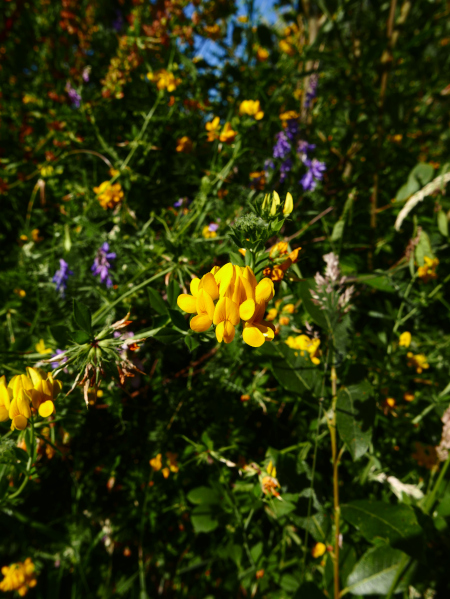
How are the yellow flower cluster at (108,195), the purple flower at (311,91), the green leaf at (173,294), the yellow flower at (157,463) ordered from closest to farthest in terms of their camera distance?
the green leaf at (173,294), the yellow flower at (157,463), the yellow flower cluster at (108,195), the purple flower at (311,91)

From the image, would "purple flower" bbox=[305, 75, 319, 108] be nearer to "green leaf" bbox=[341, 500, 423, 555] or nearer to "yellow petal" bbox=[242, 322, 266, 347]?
"yellow petal" bbox=[242, 322, 266, 347]

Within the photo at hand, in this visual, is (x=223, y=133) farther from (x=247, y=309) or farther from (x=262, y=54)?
(x=262, y=54)

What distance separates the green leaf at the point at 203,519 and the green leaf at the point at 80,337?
85 centimetres

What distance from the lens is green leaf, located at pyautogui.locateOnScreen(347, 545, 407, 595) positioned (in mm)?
1079

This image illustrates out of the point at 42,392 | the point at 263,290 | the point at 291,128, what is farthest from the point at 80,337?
the point at 291,128

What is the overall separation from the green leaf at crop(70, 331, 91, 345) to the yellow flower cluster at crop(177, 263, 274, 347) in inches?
8.9

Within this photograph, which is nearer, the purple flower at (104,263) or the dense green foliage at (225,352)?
the dense green foliage at (225,352)

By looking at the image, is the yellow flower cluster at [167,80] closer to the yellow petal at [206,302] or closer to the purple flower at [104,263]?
the purple flower at [104,263]

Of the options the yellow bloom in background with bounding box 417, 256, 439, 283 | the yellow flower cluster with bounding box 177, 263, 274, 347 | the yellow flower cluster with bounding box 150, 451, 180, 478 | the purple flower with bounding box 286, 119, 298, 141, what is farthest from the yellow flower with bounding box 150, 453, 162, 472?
the purple flower with bounding box 286, 119, 298, 141

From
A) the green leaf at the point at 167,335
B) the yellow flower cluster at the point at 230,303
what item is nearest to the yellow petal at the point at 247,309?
the yellow flower cluster at the point at 230,303

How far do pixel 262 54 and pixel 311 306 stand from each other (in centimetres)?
197

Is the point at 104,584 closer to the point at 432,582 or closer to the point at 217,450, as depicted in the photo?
the point at 217,450

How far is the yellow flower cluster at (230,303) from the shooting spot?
634 millimetres

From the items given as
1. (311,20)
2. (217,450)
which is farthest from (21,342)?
(311,20)
